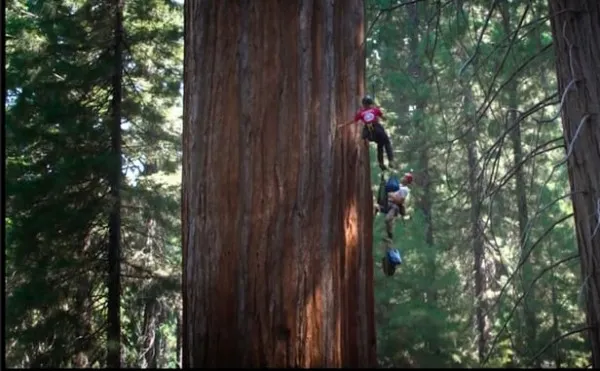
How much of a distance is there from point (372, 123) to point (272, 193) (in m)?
0.53

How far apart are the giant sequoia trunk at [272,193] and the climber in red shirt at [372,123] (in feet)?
0.18

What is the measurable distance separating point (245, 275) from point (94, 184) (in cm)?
653

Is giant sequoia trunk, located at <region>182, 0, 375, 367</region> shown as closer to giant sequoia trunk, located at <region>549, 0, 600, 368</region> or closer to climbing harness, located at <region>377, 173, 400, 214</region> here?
Result: climbing harness, located at <region>377, 173, 400, 214</region>

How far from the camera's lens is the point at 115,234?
7824 mm

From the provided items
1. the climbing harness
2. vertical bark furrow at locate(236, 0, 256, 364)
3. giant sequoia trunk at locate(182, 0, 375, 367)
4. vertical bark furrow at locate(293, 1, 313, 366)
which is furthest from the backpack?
vertical bark furrow at locate(236, 0, 256, 364)

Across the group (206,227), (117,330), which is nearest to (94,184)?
(117,330)

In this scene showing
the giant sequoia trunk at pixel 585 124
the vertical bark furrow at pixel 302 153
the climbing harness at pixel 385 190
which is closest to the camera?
the vertical bark furrow at pixel 302 153

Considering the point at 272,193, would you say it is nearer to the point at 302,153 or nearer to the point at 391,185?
the point at 302,153

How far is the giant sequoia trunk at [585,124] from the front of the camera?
3549 mm

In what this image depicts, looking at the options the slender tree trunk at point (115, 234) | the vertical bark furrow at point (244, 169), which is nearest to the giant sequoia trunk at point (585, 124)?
the vertical bark furrow at point (244, 169)

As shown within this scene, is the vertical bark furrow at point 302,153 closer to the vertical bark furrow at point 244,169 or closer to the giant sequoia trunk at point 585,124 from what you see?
the vertical bark furrow at point 244,169

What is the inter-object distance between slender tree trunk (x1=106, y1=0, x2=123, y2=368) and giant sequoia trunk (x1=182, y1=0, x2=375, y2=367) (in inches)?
235

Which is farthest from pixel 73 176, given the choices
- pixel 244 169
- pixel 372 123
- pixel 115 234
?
pixel 372 123

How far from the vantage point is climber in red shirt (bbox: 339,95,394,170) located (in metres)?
2.16
